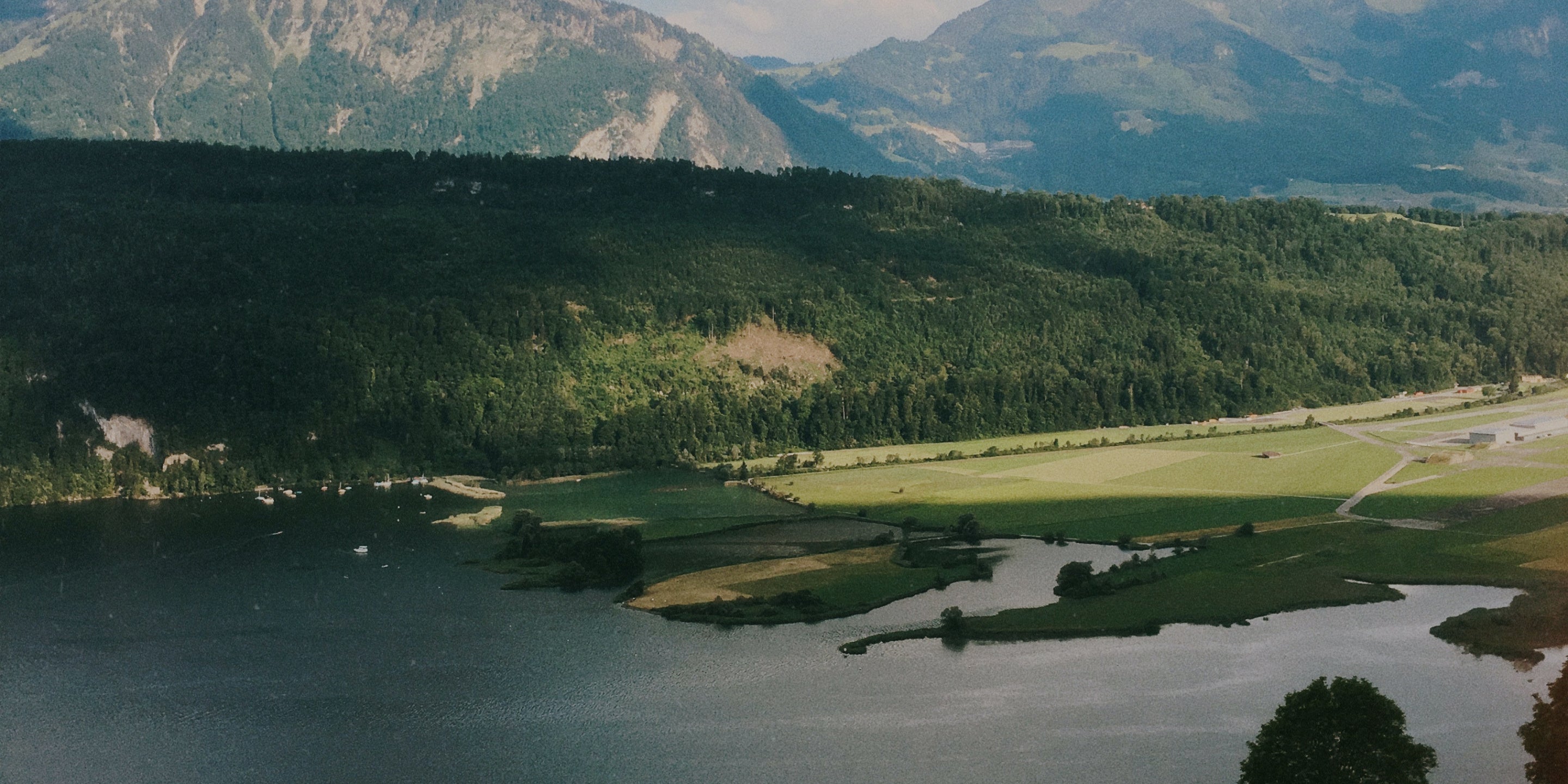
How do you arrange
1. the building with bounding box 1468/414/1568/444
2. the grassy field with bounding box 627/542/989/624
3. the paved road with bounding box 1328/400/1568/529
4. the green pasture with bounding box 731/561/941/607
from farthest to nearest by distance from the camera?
1. the building with bounding box 1468/414/1568/444
2. the paved road with bounding box 1328/400/1568/529
3. the green pasture with bounding box 731/561/941/607
4. the grassy field with bounding box 627/542/989/624

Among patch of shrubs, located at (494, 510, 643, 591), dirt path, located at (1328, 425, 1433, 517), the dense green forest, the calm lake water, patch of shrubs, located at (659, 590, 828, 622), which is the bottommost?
the calm lake water

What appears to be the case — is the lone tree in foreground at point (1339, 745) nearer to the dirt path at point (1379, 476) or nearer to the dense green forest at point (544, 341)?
the dirt path at point (1379, 476)

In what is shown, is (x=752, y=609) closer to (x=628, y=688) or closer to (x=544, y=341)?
(x=628, y=688)

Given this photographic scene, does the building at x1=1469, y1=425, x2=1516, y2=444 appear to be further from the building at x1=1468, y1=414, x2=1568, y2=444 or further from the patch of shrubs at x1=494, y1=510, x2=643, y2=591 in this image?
the patch of shrubs at x1=494, y1=510, x2=643, y2=591

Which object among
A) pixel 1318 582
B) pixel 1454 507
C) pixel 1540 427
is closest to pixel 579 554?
pixel 1318 582

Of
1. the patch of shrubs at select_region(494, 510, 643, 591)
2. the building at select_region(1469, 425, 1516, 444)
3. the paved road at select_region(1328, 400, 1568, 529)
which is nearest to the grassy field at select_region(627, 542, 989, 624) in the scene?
the patch of shrubs at select_region(494, 510, 643, 591)

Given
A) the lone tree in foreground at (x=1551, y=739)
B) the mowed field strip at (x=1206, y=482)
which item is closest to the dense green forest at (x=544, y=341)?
the mowed field strip at (x=1206, y=482)
